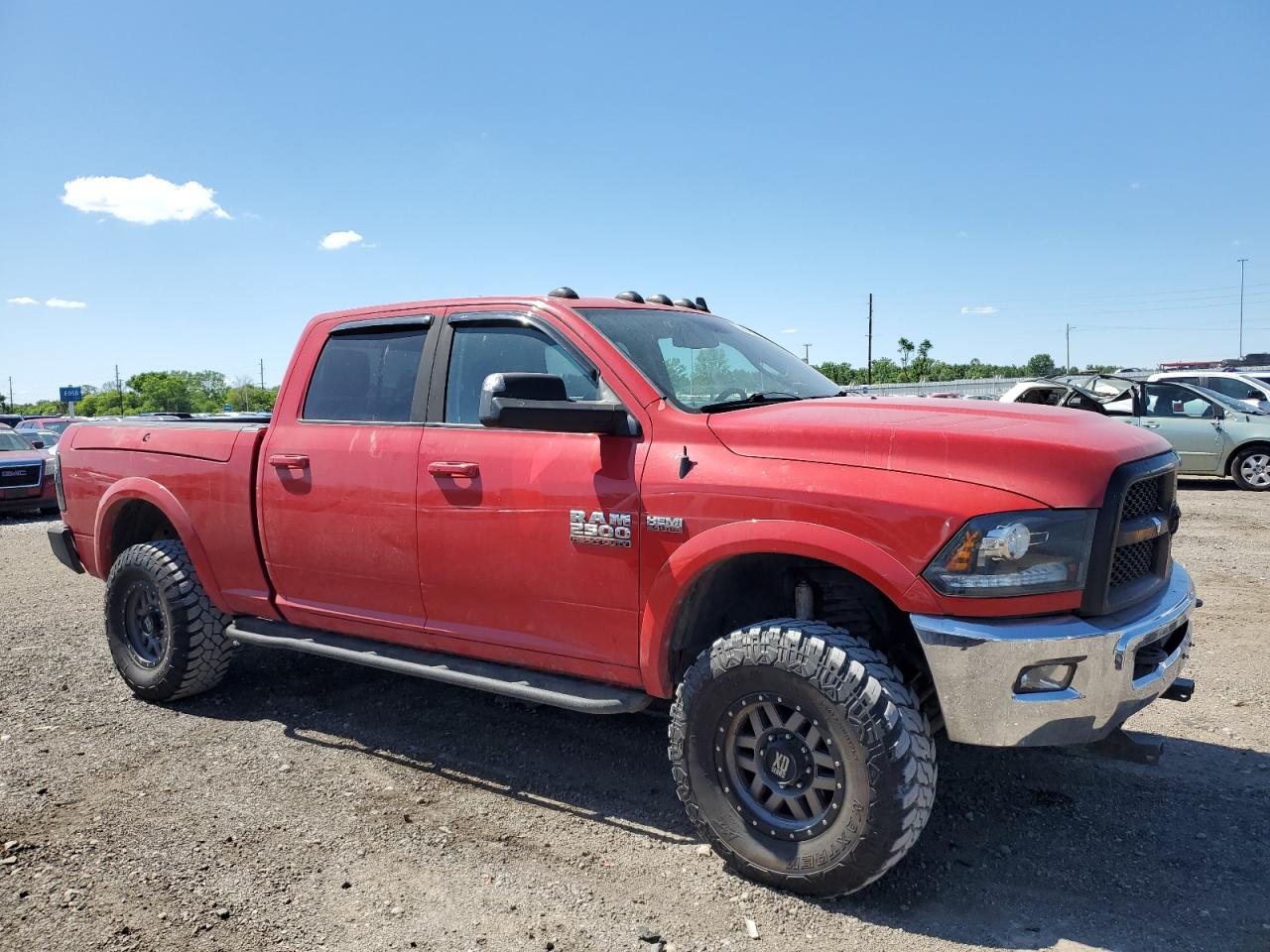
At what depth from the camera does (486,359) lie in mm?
3990

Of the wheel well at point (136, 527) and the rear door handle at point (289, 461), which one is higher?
the rear door handle at point (289, 461)

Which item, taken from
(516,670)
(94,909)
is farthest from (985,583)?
(94,909)

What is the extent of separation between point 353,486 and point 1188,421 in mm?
13162

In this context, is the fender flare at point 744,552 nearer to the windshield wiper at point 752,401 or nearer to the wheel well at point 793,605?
the wheel well at point 793,605

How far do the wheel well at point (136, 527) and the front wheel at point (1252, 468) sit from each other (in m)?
13.8

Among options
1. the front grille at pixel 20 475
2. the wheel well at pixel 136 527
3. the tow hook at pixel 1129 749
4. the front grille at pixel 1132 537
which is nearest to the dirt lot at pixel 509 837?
the tow hook at pixel 1129 749

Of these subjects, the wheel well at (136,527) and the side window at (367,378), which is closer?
the side window at (367,378)

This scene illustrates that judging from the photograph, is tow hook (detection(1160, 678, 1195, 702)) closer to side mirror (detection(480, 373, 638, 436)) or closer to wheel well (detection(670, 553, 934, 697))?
wheel well (detection(670, 553, 934, 697))

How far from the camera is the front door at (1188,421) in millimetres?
13125

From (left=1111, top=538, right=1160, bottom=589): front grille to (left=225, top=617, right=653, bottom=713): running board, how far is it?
168 cm

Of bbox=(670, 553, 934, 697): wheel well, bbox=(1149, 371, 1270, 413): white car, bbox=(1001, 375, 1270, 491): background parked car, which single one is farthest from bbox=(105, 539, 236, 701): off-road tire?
bbox=(1149, 371, 1270, 413): white car

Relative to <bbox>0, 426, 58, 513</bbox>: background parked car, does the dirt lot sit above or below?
below

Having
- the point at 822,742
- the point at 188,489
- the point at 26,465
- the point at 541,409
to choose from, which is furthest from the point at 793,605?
the point at 26,465

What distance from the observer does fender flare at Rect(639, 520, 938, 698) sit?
9.10ft
